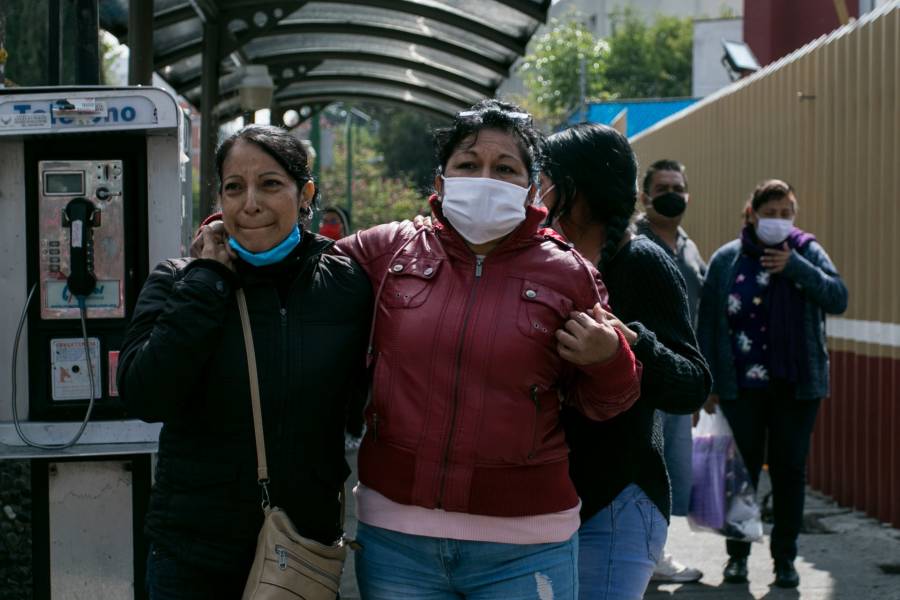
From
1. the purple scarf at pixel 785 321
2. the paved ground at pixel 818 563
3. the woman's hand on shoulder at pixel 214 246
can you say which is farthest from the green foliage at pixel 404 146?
the woman's hand on shoulder at pixel 214 246

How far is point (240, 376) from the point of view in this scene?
2.78 meters

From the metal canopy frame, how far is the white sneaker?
169 inches

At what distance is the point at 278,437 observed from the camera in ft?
9.16

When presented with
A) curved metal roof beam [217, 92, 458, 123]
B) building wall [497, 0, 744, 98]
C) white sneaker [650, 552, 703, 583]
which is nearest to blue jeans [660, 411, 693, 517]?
white sneaker [650, 552, 703, 583]

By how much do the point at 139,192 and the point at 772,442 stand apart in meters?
3.46

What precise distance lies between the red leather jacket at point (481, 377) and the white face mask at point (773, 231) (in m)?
3.62

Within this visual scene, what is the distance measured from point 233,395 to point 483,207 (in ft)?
2.32

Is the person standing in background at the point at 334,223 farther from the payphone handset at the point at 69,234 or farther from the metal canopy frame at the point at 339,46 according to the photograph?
the payphone handset at the point at 69,234

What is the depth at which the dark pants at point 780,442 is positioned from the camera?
20.0ft

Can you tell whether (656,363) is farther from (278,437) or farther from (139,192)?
(139,192)

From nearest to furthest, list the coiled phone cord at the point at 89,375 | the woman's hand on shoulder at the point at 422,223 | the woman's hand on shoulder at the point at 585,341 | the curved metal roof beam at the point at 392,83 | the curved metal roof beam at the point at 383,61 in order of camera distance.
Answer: the woman's hand on shoulder at the point at 585,341 < the woman's hand on shoulder at the point at 422,223 < the coiled phone cord at the point at 89,375 < the curved metal roof beam at the point at 383,61 < the curved metal roof beam at the point at 392,83

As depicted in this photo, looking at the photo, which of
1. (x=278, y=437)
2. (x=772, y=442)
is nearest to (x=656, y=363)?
(x=278, y=437)

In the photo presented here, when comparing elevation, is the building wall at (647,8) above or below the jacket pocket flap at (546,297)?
above

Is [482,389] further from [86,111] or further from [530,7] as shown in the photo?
[530,7]
